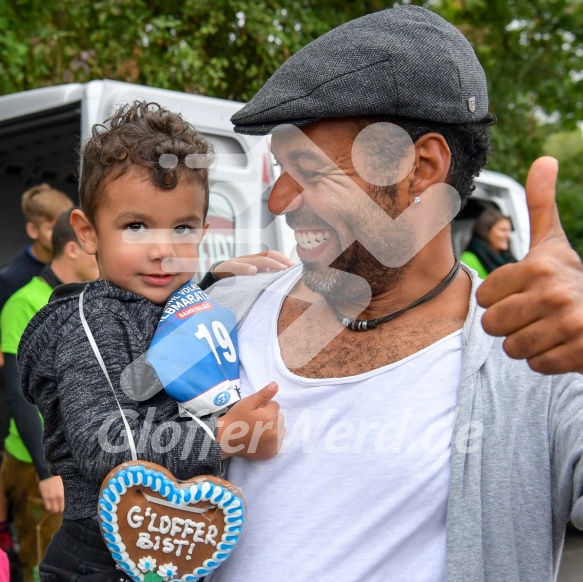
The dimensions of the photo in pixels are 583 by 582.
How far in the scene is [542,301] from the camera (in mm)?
1161

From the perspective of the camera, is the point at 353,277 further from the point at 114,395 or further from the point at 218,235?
the point at 218,235

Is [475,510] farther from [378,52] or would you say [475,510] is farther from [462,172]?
[378,52]

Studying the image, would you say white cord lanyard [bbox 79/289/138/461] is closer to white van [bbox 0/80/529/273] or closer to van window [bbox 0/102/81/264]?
white van [bbox 0/80/529/273]

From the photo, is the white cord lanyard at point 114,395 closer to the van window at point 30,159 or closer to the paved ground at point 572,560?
the paved ground at point 572,560

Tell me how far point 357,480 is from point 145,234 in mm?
676

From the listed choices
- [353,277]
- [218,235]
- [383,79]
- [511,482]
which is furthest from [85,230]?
[218,235]

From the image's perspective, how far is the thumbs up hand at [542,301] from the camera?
116cm

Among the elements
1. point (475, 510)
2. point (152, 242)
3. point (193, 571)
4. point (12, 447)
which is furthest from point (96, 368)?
point (12, 447)

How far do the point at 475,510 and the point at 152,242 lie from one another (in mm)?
846

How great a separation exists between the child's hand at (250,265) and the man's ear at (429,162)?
1.64 feet

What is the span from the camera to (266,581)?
1.67m

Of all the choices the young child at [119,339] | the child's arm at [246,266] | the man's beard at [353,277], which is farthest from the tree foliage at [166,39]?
the man's beard at [353,277]

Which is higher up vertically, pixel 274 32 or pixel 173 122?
pixel 173 122

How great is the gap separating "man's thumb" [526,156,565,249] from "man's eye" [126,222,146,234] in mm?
883
